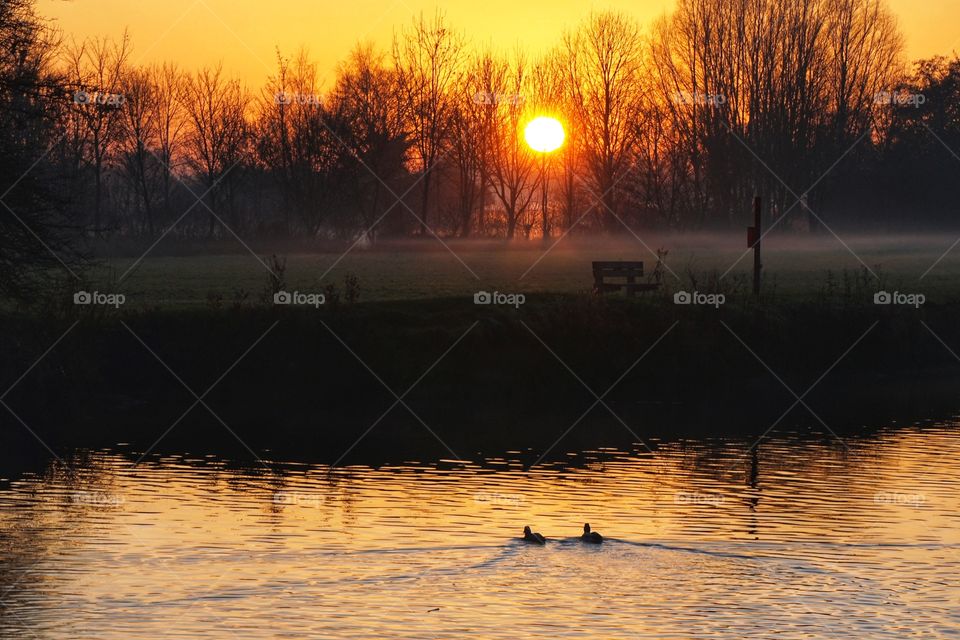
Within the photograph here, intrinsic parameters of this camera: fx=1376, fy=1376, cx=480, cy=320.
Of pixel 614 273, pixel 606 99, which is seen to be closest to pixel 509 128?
pixel 606 99

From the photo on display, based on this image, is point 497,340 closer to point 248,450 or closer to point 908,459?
point 248,450

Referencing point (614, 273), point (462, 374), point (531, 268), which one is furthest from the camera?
point (531, 268)

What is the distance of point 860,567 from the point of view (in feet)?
68.6

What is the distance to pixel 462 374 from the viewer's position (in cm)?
4188

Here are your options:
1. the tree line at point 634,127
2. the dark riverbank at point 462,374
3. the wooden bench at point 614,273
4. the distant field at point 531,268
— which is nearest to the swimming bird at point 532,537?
the dark riverbank at point 462,374

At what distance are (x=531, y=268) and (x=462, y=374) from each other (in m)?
25.3

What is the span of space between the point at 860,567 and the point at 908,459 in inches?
443

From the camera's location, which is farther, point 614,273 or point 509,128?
point 509,128

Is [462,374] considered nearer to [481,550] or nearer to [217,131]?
[481,550]

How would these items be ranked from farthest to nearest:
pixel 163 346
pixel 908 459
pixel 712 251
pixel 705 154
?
pixel 705 154
pixel 712 251
pixel 163 346
pixel 908 459

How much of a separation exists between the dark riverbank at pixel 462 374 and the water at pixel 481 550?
14.6ft

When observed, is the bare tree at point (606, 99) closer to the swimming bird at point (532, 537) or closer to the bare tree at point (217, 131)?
the bare tree at point (217, 131)

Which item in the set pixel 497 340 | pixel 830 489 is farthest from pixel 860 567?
pixel 497 340

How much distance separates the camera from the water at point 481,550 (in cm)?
1795
